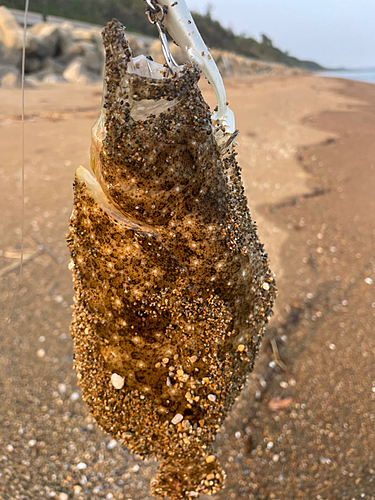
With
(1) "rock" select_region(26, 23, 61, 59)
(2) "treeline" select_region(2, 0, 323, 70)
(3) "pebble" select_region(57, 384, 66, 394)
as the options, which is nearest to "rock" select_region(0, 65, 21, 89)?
(2) "treeline" select_region(2, 0, 323, 70)

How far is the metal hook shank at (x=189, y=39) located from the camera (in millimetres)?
819

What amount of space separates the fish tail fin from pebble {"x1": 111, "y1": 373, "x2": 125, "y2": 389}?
0.43 metres

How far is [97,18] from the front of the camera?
1540 cm

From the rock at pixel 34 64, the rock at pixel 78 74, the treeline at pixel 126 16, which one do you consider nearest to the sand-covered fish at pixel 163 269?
the treeline at pixel 126 16

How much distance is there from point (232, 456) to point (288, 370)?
80cm

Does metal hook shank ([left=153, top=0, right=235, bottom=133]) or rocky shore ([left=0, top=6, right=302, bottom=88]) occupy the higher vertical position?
metal hook shank ([left=153, top=0, right=235, bottom=133])

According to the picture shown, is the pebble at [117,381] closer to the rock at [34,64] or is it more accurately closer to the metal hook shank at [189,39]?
the metal hook shank at [189,39]

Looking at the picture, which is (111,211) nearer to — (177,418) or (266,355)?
(177,418)

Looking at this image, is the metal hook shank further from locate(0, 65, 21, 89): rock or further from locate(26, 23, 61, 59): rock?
locate(26, 23, 61, 59): rock

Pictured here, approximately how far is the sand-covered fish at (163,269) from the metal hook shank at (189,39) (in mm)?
59

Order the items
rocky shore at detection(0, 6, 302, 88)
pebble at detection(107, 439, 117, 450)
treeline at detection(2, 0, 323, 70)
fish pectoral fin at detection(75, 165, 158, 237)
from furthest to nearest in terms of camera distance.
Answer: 1. rocky shore at detection(0, 6, 302, 88)
2. treeline at detection(2, 0, 323, 70)
3. pebble at detection(107, 439, 117, 450)
4. fish pectoral fin at detection(75, 165, 158, 237)

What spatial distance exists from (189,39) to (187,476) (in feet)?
5.46

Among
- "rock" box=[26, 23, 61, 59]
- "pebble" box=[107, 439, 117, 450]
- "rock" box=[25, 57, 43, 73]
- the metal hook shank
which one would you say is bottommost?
"rock" box=[25, 57, 43, 73]

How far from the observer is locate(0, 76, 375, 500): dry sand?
1.89 meters
